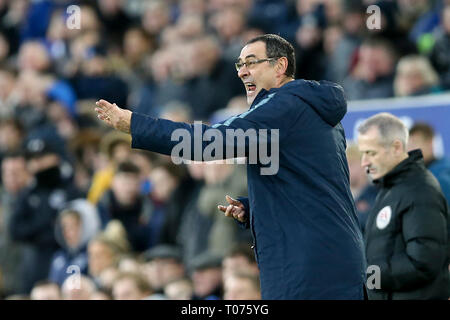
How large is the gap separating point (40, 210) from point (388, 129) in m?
5.16

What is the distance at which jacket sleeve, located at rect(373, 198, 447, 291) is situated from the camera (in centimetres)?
557

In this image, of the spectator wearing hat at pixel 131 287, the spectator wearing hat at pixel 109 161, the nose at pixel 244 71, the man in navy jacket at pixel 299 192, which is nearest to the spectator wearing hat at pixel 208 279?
the spectator wearing hat at pixel 131 287

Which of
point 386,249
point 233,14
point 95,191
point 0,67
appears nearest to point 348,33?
point 233,14

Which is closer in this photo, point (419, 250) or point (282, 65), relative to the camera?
point (282, 65)

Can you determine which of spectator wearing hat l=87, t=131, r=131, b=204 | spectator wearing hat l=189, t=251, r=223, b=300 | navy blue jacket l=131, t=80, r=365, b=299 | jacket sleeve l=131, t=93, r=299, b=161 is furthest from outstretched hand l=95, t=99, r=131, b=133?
spectator wearing hat l=87, t=131, r=131, b=204

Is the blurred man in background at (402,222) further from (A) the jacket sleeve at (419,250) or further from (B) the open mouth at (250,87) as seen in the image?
(B) the open mouth at (250,87)

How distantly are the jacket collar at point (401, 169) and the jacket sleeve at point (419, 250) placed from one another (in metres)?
0.25

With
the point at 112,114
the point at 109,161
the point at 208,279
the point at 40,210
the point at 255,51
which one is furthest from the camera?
the point at 109,161

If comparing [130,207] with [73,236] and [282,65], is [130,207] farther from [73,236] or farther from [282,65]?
[282,65]

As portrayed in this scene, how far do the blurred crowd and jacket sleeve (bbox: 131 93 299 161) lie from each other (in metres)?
2.63

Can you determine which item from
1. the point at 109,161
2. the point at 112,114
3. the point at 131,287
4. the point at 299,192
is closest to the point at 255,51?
the point at 299,192

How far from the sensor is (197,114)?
11070mm

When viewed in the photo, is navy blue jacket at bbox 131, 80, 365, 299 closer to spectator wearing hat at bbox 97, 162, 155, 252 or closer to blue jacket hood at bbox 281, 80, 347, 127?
blue jacket hood at bbox 281, 80, 347, 127

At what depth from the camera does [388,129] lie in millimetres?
5953
